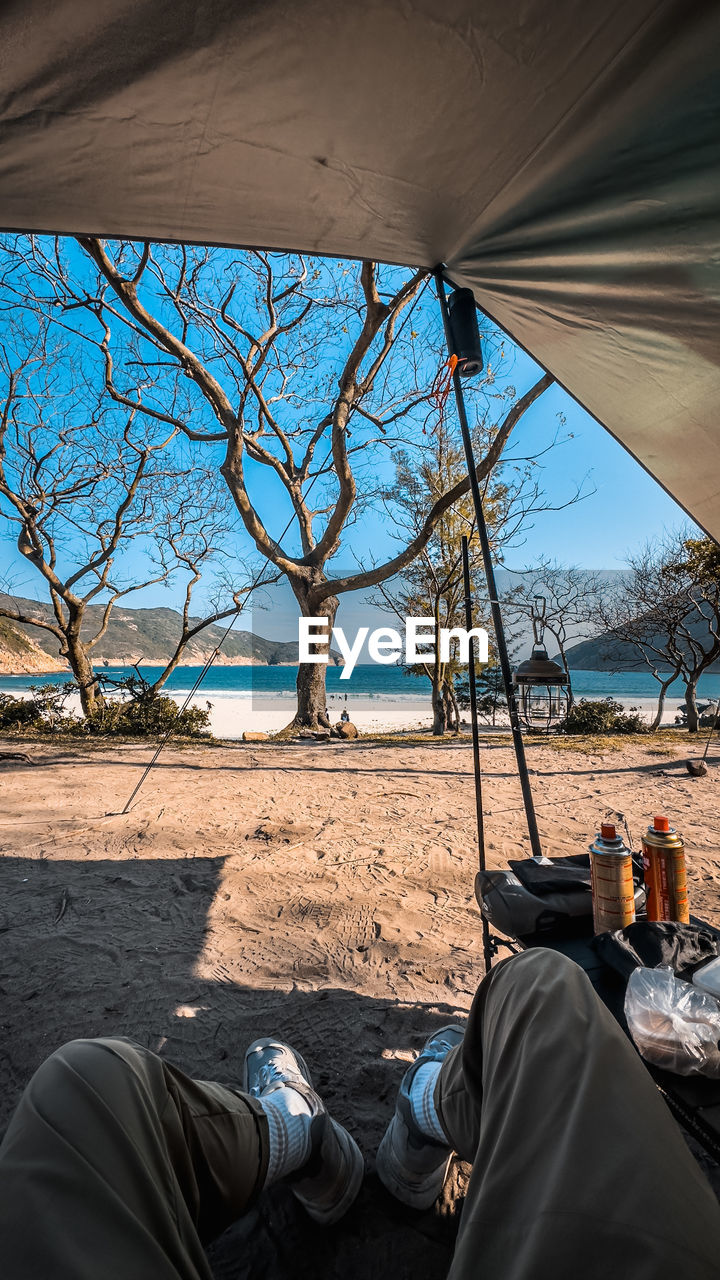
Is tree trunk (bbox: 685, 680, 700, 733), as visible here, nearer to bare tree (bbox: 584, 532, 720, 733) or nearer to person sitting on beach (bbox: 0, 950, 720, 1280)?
bare tree (bbox: 584, 532, 720, 733)

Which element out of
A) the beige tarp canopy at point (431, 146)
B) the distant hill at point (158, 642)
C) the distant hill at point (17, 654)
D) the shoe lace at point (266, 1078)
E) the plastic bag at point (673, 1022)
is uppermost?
the distant hill at point (158, 642)

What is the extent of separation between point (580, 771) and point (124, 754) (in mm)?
5023

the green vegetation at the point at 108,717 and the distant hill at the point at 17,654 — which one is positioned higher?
the distant hill at the point at 17,654

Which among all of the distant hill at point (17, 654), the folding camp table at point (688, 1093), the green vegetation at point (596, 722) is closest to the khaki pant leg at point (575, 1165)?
the folding camp table at point (688, 1093)

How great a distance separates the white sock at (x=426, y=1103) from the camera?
1027 mm

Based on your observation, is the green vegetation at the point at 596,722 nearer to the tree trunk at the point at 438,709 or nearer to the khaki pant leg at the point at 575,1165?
the tree trunk at the point at 438,709

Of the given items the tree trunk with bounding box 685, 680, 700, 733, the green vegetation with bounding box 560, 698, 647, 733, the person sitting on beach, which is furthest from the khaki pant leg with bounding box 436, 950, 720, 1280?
the tree trunk with bounding box 685, 680, 700, 733

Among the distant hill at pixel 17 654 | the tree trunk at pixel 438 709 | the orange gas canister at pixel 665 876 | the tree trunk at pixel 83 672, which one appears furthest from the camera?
the distant hill at pixel 17 654

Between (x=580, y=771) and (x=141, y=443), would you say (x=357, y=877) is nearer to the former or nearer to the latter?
(x=580, y=771)

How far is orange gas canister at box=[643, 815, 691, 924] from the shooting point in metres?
A: 1.24

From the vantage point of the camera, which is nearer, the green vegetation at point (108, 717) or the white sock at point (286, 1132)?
the white sock at point (286, 1132)

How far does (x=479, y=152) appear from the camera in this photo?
1522 mm

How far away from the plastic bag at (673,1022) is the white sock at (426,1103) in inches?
16.3

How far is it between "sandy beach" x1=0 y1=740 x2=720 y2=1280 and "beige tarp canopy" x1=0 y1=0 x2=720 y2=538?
228 centimetres
